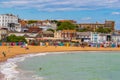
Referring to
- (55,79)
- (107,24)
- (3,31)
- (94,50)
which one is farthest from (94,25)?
(55,79)

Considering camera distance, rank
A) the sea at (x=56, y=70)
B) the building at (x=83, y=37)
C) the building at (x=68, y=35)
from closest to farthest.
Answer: the sea at (x=56, y=70) → the building at (x=83, y=37) → the building at (x=68, y=35)

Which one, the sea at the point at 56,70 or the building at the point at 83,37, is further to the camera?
the building at the point at 83,37

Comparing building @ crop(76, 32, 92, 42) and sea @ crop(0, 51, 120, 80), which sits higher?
building @ crop(76, 32, 92, 42)

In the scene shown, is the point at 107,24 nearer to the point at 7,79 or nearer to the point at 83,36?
the point at 83,36

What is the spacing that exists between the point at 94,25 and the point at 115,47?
66075 mm

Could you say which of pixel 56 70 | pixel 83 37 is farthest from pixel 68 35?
pixel 56 70

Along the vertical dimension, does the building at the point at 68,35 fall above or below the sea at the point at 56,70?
above

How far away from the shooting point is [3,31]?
86500 millimetres

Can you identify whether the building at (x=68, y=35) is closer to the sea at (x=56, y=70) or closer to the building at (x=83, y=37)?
the building at (x=83, y=37)

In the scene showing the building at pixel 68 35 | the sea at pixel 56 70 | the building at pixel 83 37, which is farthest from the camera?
the building at pixel 68 35

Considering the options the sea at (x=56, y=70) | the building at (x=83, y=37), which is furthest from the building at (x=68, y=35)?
the sea at (x=56, y=70)

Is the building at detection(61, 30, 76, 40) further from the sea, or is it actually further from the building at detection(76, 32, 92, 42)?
the sea

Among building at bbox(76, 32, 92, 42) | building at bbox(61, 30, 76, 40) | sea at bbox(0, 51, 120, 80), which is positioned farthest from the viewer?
Result: building at bbox(61, 30, 76, 40)

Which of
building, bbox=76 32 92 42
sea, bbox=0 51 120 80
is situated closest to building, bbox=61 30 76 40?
building, bbox=76 32 92 42
